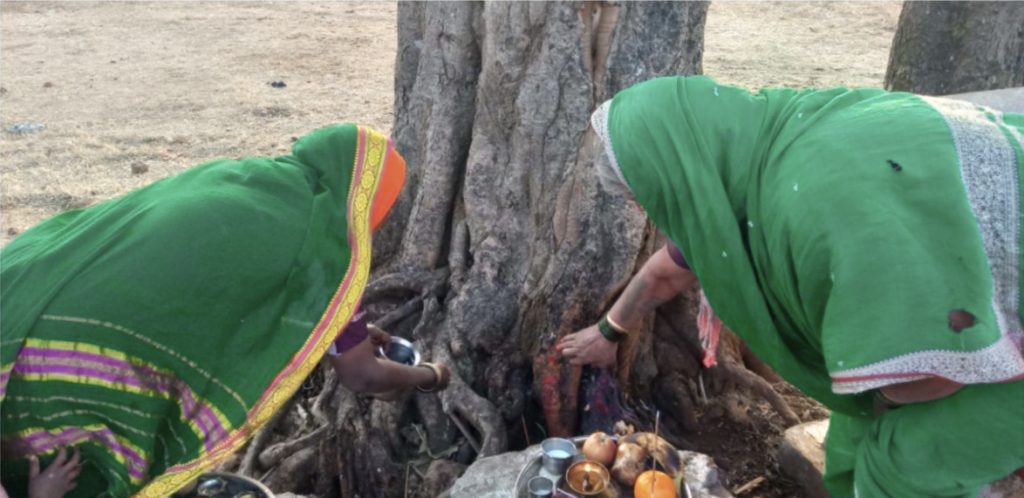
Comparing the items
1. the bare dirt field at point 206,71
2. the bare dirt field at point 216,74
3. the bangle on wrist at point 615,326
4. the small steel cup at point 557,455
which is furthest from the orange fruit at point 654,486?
the bare dirt field at point 206,71

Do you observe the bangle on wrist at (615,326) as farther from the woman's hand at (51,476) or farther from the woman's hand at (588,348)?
the woman's hand at (51,476)

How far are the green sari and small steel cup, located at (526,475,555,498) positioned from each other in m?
0.86

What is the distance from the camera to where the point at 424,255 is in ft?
11.8

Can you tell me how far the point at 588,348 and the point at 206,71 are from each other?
22.0ft

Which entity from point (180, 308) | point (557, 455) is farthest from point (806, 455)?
point (180, 308)

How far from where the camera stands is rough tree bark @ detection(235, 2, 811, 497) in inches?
124

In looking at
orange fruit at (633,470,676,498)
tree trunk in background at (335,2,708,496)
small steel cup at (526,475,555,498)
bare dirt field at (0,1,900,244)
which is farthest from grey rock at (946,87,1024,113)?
bare dirt field at (0,1,900,244)

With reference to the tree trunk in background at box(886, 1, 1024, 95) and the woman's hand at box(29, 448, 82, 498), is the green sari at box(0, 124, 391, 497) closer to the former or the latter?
the woman's hand at box(29, 448, 82, 498)

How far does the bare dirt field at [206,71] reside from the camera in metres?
6.40

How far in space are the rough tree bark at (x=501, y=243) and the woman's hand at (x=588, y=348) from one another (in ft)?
0.55

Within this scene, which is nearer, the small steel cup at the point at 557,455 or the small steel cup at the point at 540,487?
the small steel cup at the point at 540,487

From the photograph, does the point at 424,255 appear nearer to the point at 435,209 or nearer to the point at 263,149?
the point at 435,209

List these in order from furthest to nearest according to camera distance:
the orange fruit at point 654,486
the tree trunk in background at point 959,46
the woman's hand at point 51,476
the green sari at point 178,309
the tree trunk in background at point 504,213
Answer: the tree trunk in background at point 959,46
the tree trunk in background at point 504,213
the orange fruit at point 654,486
the woman's hand at point 51,476
the green sari at point 178,309

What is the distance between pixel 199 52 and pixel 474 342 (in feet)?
23.3
